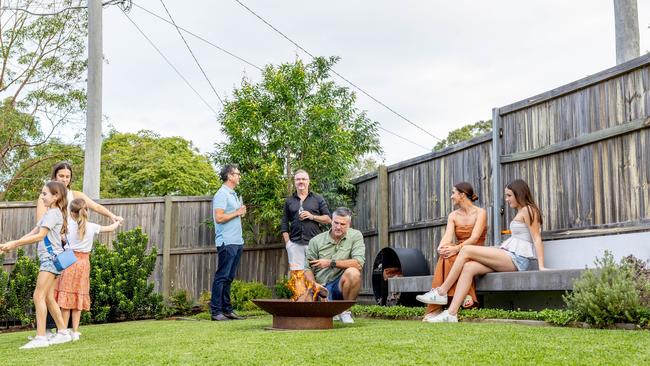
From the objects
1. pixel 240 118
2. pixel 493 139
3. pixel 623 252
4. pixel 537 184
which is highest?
pixel 240 118

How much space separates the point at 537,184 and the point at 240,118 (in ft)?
15.7

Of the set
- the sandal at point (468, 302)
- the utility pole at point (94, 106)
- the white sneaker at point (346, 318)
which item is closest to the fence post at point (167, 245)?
the utility pole at point (94, 106)

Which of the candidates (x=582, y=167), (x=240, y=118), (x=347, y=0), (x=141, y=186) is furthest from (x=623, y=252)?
(x=141, y=186)

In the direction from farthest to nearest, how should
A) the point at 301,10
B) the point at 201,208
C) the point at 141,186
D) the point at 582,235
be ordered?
the point at 141,186 → the point at 301,10 → the point at 201,208 → the point at 582,235

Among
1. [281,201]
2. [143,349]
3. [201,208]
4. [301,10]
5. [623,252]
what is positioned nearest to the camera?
[143,349]

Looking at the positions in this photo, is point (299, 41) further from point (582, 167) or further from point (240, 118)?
point (582, 167)

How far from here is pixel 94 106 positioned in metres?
12.1

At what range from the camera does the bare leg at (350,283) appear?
646 centimetres

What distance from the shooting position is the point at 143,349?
464 cm

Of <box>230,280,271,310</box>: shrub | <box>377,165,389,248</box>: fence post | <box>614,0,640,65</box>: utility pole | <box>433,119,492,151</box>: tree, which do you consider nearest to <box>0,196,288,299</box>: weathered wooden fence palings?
<box>230,280,271,310</box>: shrub

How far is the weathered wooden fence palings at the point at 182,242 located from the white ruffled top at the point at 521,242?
18.6ft

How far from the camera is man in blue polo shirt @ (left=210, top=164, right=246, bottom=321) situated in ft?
27.1

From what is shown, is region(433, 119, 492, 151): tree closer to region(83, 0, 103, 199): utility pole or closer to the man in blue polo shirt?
region(83, 0, 103, 199): utility pole

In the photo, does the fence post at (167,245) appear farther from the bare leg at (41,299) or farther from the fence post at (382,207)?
the bare leg at (41,299)
